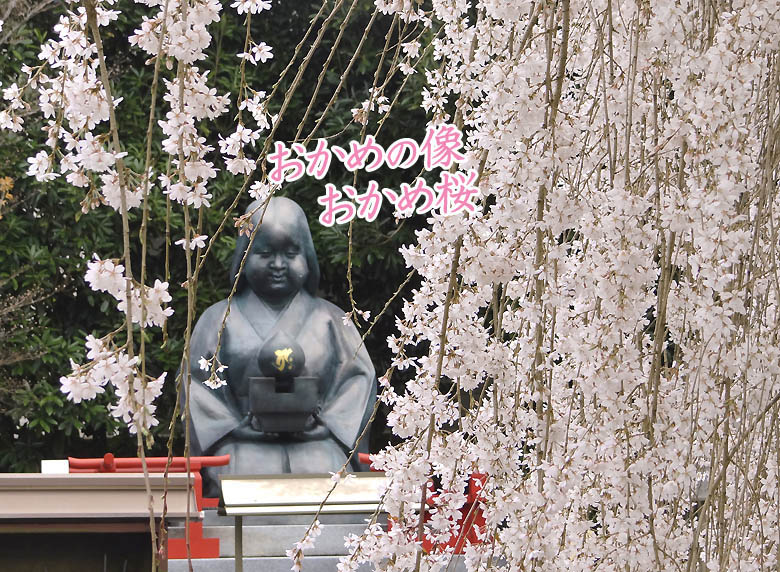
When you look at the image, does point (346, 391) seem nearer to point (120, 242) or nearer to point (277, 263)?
point (277, 263)

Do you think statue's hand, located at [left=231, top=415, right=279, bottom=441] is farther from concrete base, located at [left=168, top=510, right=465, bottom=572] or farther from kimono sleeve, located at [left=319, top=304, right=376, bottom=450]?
concrete base, located at [left=168, top=510, right=465, bottom=572]

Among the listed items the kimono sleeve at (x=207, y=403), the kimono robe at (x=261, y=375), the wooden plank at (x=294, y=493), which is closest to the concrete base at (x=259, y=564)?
the wooden plank at (x=294, y=493)

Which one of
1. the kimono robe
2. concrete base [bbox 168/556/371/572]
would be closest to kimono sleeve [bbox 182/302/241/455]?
the kimono robe

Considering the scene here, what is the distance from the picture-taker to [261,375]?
179 inches

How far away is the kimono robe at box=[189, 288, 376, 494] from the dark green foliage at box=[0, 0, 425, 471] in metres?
1.01

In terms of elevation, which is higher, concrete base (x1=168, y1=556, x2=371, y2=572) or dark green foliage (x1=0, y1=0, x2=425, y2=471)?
dark green foliage (x1=0, y1=0, x2=425, y2=471)

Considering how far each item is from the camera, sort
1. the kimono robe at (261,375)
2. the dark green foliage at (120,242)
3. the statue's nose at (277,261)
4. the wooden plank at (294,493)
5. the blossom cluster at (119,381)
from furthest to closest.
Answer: the dark green foliage at (120,242) → the statue's nose at (277,261) → the kimono robe at (261,375) → the wooden plank at (294,493) → the blossom cluster at (119,381)

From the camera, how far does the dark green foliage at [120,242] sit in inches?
223

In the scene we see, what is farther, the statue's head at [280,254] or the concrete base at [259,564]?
the statue's head at [280,254]

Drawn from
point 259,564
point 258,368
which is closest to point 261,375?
point 258,368

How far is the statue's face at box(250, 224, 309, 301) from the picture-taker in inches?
179

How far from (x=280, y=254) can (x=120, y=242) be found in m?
1.85

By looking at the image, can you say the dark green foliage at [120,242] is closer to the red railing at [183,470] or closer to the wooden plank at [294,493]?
the red railing at [183,470]

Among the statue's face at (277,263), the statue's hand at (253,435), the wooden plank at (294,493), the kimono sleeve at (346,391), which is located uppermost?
the statue's face at (277,263)
